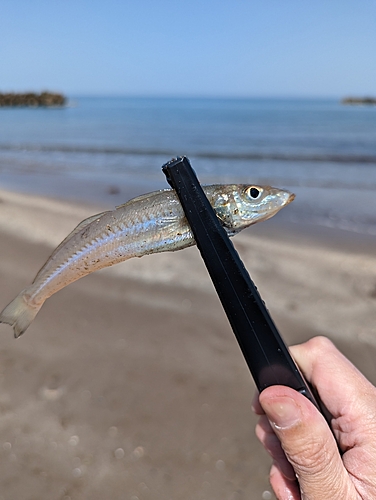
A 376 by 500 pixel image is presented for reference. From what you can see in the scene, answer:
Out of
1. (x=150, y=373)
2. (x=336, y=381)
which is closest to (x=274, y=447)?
(x=336, y=381)

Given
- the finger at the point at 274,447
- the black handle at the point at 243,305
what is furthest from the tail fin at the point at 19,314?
the finger at the point at 274,447

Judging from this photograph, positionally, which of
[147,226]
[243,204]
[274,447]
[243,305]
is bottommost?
[274,447]

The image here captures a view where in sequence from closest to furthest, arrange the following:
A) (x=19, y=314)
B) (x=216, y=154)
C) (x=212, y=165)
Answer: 1. (x=19, y=314)
2. (x=212, y=165)
3. (x=216, y=154)

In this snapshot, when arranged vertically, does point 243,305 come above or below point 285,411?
above

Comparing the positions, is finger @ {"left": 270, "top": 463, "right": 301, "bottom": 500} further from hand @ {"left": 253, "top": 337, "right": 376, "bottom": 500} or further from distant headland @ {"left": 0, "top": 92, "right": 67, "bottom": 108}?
distant headland @ {"left": 0, "top": 92, "right": 67, "bottom": 108}

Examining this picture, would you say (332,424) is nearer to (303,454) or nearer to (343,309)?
(303,454)

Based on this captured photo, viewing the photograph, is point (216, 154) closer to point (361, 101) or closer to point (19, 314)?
point (19, 314)

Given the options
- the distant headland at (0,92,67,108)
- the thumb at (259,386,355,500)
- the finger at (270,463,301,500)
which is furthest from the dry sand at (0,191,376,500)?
the distant headland at (0,92,67,108)
